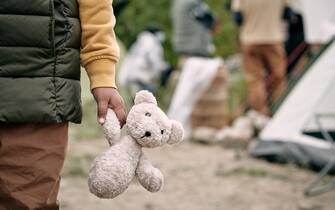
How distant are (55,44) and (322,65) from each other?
3574 mm

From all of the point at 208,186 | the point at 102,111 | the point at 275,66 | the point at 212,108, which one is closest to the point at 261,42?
the point at 275,66

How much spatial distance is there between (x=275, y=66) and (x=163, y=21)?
558 centimetres

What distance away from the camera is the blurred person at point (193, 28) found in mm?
7293

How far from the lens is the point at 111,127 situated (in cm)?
191

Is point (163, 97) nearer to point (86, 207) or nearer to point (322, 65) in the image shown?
point (322, 65)

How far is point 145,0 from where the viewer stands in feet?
39.3

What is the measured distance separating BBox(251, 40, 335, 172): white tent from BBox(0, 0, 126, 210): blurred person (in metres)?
3.37

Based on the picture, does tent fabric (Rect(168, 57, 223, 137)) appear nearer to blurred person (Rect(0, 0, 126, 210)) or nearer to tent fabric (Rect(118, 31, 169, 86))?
tent fabric (Rect(118, 31, 169, 86))

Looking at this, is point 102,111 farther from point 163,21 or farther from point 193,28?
point 163,21

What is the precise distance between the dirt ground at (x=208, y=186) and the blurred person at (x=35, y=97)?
231 centimetres

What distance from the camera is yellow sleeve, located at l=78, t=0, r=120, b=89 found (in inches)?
76.2

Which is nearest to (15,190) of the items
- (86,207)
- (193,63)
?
(86,207)

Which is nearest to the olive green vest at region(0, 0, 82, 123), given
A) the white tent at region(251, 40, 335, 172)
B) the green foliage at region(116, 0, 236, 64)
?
the white tent at region(251, 40, 335, 172)

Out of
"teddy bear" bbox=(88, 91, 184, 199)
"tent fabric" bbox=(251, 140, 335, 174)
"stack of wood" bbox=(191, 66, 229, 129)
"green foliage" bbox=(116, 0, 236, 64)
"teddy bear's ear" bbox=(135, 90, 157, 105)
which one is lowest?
"green foliage" bbox=(116, 0, 236, 64)
